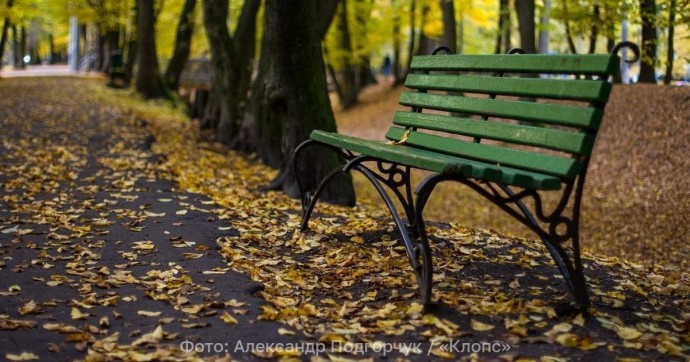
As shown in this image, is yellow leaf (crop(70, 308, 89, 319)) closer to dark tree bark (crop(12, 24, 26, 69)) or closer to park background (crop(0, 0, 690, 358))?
park background (crop(0, 0, 690, 358))

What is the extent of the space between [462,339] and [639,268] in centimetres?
236

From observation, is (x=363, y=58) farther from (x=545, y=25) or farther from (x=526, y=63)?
(x=526, y=63)

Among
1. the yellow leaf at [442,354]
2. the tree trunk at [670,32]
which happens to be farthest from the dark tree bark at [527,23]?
the yellow leaf at [442,354]

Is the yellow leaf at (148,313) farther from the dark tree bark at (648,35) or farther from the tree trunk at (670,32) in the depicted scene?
the dark tree bark at (648,35)

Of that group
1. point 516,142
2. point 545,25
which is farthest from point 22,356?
point 545,25

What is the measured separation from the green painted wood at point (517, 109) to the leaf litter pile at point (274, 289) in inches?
37.0

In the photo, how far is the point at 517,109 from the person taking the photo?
14.8ft

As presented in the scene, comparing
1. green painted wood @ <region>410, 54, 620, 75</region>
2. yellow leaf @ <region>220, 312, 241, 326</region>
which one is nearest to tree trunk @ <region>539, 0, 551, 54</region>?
green painted wood @ <region>410, 54, 620, 75</region>

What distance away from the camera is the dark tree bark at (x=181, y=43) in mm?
23078

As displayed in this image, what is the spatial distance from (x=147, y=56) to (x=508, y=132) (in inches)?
757

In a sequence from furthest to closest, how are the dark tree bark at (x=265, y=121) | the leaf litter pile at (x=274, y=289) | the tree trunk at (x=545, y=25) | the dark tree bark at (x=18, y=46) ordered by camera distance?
1. the dark tree bark at (x=18, y=46)
2. the tree trunk at (x=545, y=25)
3. the dark tree bark at (x=265, y=121)
4. the leaf litter pile at (x=274, y=289)

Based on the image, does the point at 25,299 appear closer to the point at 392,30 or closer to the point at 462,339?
the point at 462,339

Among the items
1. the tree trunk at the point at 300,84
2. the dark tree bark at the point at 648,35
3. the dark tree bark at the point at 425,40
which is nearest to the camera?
the tree trunk at the point at 300,84

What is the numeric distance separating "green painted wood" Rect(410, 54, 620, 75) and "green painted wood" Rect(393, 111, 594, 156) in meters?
0.33
